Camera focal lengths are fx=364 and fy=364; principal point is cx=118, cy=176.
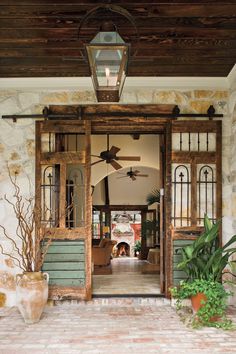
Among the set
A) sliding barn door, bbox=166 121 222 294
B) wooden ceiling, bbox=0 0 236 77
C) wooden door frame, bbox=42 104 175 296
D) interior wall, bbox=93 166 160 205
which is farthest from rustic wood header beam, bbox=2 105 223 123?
interior wall, bbox=93 166 160 205

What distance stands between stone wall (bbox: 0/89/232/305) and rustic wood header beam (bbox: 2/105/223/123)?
84 mm

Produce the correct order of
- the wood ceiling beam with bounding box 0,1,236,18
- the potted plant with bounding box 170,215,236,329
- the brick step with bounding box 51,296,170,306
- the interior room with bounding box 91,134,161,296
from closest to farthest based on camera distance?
the wood ceiling beam with bounding box 0,1,236,18 < the potted plant with bounding box 170,215,236,329 < the brick step with bounding box 51,296,170,306 < the interior room with bounding box 91,134,161,296

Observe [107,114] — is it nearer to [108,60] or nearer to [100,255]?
[108,60]

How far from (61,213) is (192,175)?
169 centimetres

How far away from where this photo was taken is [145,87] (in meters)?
4.63

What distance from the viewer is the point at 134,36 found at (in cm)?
352

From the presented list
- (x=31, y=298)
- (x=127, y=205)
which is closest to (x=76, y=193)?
(x=31, y=298)

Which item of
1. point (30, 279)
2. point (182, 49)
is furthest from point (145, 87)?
point (30, 279)

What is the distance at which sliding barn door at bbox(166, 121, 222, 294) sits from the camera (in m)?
4.52

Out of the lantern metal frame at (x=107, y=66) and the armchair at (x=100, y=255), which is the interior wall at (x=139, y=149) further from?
the lantern metal frame at (x=107, y=66)

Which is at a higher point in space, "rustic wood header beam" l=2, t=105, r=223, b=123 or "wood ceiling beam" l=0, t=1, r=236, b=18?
"wood ceiling beam" l=0, t=1, r=236, b=18

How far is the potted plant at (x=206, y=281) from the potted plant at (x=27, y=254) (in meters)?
1.46

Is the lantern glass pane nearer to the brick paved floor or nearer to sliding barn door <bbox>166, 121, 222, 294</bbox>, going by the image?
sliding barn door <bbox>166, 121, 222, 294</bbox>

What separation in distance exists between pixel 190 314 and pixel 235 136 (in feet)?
7.04
